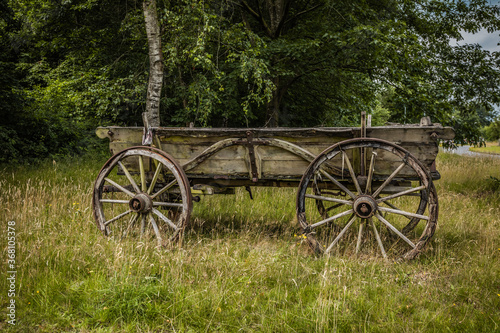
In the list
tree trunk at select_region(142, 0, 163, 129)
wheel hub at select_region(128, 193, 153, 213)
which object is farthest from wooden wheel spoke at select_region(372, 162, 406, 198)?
tree trunk at select_region(142, 0, 163, 129)

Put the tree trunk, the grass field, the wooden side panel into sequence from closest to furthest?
the grass field, the wooden side panel, the tree trunk

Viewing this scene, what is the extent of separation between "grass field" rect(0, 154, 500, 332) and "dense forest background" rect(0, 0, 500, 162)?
4237mm

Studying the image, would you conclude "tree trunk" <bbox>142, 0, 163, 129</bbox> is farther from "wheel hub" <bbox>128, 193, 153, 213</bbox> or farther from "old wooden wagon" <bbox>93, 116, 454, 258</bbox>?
"wheel hub" <bbox>128, 193, 153, 213</bbox>

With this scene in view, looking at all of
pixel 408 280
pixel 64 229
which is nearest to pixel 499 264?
pixel 408 280

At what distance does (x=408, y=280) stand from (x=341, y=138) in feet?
4.64

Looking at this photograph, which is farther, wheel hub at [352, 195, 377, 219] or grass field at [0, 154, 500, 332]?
wheel hub at [352, 195, 377, 219]

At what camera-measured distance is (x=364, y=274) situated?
3.10 meters

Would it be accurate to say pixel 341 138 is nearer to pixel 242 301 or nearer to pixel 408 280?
pixel 408 280

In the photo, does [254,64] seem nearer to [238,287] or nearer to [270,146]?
[270,146]

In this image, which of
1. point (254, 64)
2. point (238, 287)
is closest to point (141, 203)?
point (238, 287)

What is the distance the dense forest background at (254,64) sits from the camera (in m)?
7.50

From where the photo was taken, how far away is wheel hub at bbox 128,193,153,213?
3676 millimetres

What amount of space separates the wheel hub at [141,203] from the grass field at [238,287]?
38 centimetres

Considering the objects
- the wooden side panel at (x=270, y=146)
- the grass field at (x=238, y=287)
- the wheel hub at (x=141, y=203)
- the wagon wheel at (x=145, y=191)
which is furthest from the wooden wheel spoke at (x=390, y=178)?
the wheel hub at (x=141, y=203)
